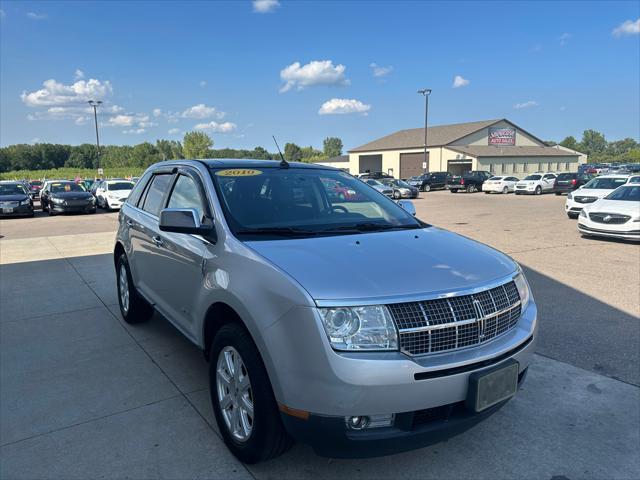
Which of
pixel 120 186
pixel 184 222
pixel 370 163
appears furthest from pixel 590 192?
pixel 370 163

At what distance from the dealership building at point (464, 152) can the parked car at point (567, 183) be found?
1899 centimetres

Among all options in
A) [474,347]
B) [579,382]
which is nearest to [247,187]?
[474,347]

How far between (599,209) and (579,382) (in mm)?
8972

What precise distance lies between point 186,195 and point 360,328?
2.19 meters

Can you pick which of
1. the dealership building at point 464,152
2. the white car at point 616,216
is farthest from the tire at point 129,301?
the dealership building at point 464,152

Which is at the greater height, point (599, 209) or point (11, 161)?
point (11, 161)

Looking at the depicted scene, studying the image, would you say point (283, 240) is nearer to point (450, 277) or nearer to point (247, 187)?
point (247, 187)

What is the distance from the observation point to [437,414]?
91.0 inches

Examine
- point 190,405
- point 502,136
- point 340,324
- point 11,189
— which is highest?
point 502,136

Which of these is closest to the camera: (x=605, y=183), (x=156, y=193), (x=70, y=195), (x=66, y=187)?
(x=156, y=193)

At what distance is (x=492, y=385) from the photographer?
2.36 meters

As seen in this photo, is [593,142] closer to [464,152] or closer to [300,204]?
[464,152]

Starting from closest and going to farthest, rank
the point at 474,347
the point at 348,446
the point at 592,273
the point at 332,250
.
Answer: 1. the point at 348,446
2. the point at 474,347
3. the point at 332,250
4. the point at 592,273

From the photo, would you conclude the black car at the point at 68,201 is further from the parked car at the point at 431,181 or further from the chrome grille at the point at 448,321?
the parked car at the point at 431,181
